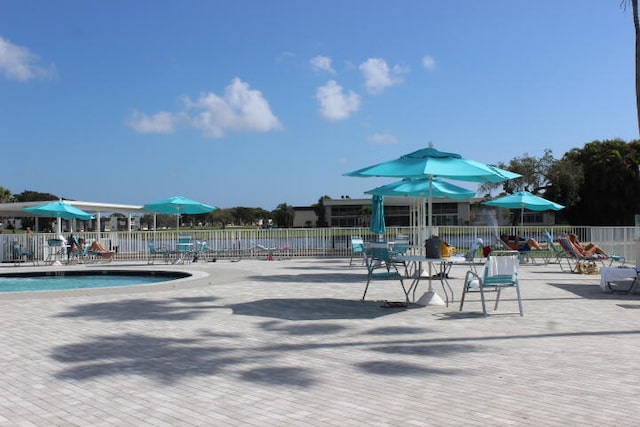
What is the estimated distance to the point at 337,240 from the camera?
21.9 m

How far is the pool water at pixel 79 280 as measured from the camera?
1422 cm

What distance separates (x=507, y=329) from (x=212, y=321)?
3.68 metres

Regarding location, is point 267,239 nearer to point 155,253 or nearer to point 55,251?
point 155,253

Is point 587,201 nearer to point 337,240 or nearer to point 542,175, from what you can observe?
point 542,175

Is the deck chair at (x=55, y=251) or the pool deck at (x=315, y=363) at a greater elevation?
the deck chair at (x=55, y=251)

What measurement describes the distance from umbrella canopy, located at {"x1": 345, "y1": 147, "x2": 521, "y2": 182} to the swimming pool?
7279 millimetres

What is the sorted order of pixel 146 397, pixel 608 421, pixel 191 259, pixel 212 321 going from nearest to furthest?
pixel 608 421 → pixel 146 397 → pixel 212 321 → pixel 191 259

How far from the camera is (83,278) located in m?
15.9

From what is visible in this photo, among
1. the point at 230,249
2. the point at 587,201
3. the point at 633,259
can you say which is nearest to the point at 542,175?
the point at 587,201

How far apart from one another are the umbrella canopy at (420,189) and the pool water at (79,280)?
579 cm

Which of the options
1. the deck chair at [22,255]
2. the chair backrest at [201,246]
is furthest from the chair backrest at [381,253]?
the deck chair at [22,255]

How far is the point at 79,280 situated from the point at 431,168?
1091 cm

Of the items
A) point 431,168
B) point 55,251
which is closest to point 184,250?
point 55,251

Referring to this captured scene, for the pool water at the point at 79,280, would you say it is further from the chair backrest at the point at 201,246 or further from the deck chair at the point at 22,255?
the deck chair at the point at 22,255
